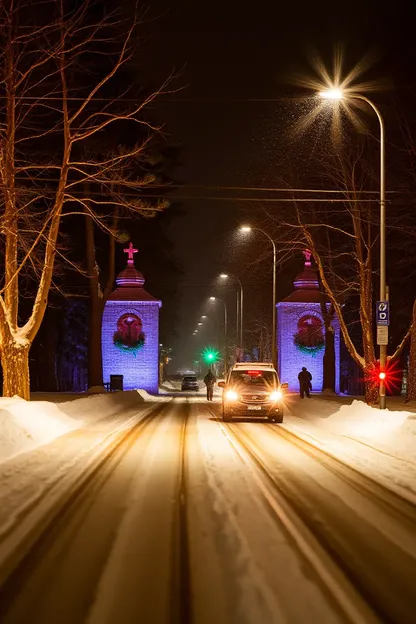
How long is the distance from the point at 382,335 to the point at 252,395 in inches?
212

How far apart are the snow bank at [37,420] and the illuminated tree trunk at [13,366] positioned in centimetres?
105

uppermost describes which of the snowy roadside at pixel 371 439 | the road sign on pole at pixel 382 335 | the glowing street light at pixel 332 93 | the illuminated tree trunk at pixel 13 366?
the glowing street light at pixel 332 93

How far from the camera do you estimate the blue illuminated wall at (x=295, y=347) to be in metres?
65.0

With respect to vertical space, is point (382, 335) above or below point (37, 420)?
above

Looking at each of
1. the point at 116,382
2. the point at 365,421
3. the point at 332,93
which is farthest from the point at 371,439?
the point at 116,382

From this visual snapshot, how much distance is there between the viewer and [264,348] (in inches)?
3093

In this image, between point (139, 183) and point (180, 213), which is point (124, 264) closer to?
point (180, 213)

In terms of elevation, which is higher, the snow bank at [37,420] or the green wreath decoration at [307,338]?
the green wreath decoration at [307,338]

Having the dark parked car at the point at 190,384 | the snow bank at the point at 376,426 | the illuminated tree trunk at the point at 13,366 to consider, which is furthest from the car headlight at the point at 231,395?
the dark parked car at the point at 190,384

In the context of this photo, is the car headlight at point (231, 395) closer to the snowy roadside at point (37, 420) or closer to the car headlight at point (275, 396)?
the car headlight at point (275, 396)

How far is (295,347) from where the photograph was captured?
2581 inches

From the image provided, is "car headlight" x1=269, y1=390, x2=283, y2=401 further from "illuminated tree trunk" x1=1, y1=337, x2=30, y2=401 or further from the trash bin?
the trash bin

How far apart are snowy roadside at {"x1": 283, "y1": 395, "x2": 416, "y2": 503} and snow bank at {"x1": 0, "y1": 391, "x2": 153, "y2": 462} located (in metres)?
6.28

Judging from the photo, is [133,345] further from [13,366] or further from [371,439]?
[371,439]
